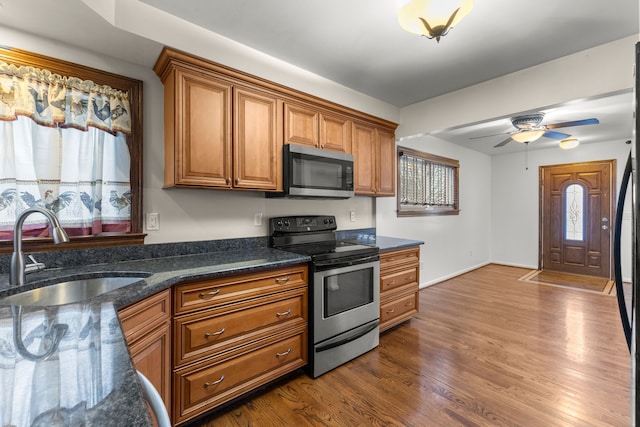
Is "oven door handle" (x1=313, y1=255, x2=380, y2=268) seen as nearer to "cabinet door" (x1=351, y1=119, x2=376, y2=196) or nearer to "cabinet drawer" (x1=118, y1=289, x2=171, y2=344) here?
"cabinet door" (x1=351, y1=119, x2=376, y2=196)

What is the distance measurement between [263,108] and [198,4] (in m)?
0.74

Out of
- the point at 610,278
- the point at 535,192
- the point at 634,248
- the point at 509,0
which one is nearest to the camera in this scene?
the point at 634,248

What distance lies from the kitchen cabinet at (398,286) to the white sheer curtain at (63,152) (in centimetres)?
217

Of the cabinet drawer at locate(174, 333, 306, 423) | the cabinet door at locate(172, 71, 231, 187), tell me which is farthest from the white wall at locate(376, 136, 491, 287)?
the cabinet door at locate(172, 71, 231, 187)

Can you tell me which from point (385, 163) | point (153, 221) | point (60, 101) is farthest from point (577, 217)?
point (60, 101)

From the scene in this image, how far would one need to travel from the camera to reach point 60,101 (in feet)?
5.57

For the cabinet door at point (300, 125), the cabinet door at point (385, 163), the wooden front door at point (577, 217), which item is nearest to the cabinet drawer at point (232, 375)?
the cabinet door at point (300, 125)

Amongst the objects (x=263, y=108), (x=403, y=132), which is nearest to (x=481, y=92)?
(x=403, y=132)

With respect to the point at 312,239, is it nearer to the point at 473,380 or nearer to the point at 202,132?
the point at 202,132

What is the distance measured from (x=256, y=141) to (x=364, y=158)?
49.3 inches

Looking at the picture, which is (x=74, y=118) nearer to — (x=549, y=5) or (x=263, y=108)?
(x=263, y=108)

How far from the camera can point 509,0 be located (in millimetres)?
1666

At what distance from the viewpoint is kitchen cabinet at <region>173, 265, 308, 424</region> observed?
1594 millimetres

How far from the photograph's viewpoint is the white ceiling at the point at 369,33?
5.40 feet
